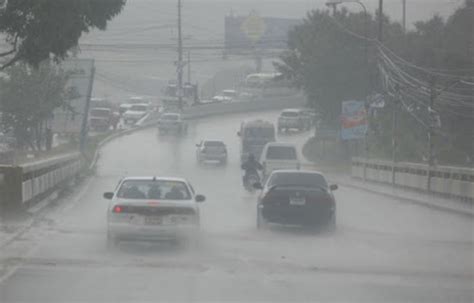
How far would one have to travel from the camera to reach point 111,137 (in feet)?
295

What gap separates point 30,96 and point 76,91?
3.72m

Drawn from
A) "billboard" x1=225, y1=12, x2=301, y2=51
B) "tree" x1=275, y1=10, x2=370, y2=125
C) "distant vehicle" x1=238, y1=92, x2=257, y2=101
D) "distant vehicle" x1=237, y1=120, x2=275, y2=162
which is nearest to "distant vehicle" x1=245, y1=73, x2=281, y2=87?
"distant vehicle" x1=238, y1=92, x2=257, y2=101

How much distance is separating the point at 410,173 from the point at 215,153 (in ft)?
78.3

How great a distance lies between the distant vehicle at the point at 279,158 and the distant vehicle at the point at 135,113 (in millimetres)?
57642

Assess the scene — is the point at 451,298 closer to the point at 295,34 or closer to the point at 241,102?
the point at 295,34

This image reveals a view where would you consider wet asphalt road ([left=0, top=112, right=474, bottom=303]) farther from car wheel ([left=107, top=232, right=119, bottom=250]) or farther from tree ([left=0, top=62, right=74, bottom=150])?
tree ([left=0, top=62, right=74, bottom=150])

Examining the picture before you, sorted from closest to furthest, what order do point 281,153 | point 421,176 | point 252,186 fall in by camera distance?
point 252,186 → point 421,176 → point 281,153

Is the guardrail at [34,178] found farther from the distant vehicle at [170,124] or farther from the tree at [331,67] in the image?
the distant vehicle at [170,124]

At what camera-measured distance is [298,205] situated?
27.1m

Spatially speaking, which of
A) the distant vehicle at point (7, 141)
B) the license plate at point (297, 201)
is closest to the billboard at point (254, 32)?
the distant vehicle at point (7, 141)

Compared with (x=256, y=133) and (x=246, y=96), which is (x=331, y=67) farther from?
(x=246, y=96)

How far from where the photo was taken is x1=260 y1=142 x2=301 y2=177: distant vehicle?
4828 cm

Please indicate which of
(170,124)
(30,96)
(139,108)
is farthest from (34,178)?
(139,108)

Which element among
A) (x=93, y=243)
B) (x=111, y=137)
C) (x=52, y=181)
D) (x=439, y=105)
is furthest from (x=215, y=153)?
(x=93, y=243)
